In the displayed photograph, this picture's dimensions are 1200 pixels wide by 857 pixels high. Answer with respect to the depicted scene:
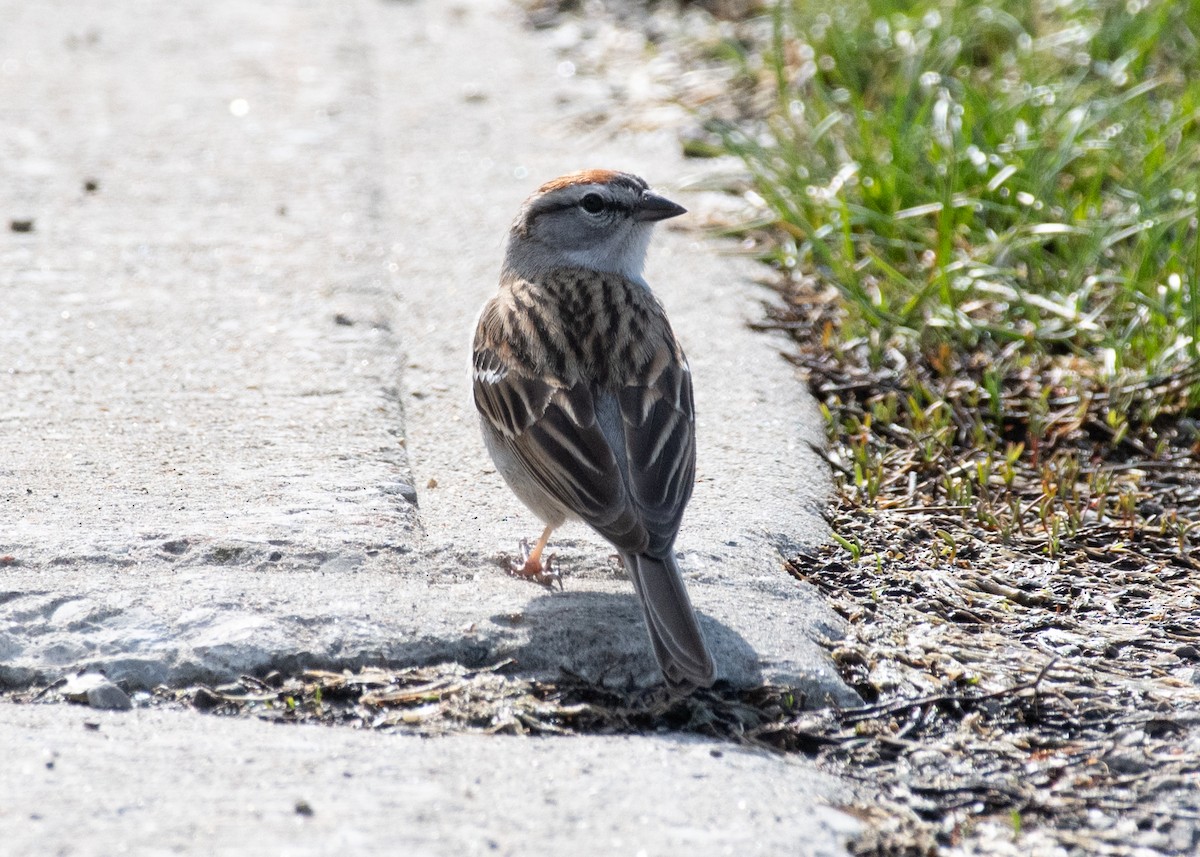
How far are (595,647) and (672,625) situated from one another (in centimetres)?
23

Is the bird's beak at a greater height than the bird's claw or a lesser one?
greater

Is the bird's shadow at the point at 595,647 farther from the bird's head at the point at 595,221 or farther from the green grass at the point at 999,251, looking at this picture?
the bird's head at the point at 595,221

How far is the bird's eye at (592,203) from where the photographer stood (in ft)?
17.0

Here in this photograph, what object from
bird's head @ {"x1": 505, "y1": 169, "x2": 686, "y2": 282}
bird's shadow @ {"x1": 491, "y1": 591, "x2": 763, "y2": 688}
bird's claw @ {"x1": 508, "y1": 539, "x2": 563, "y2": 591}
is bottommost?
bird's claw @ {"x1": 508, "y1": 539, "x2": 563, "y2": 591}

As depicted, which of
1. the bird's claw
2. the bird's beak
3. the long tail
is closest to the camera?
the long tail

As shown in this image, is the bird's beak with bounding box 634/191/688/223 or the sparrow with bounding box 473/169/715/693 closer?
the sparrow with bounding box 473/169/715/693

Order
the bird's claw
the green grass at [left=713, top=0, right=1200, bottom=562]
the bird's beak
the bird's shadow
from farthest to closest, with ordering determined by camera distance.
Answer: the bird's beak
the green grass at [left=713, top=0, right=1200, bottom=562]
the bird's claw
the bird's shadow

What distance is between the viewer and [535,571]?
395 cm

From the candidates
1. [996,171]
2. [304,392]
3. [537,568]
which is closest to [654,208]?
[304,392]

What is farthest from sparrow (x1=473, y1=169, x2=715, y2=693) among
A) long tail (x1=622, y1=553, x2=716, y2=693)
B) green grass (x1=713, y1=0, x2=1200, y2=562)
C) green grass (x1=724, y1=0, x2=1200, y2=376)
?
green grass (x1=724, y1=0, x2=1200, y2=376)

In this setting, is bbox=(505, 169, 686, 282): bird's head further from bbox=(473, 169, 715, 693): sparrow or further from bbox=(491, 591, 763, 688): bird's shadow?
bbox=(491, 591, 763, 688): bird's shadow

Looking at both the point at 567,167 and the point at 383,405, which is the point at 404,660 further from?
the point at 567,167

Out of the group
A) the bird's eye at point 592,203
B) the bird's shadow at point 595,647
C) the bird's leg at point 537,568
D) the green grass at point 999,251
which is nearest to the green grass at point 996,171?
the green grass at point 999,251

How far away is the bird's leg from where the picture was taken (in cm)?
391
